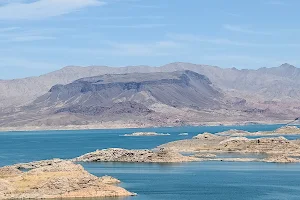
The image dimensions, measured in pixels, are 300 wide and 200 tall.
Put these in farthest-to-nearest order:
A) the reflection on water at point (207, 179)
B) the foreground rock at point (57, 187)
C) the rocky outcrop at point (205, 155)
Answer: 1. the rocky outcrop at point (205, 155)
2. the reflection on water at point (207, 179)
3. the foreground rock at point (57, 187)

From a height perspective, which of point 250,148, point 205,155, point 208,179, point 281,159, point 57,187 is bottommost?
point 205,155

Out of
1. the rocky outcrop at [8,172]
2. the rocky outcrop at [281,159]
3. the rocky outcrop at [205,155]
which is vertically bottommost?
the rocky outcrop at [205,155]

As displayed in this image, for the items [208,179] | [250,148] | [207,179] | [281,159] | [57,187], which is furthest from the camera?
[250,148]

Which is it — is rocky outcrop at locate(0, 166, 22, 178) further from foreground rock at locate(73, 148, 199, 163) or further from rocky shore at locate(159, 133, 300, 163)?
rocky shore at locate(159, 133, 300, 163)

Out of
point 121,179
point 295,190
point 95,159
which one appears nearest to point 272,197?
point 295,190

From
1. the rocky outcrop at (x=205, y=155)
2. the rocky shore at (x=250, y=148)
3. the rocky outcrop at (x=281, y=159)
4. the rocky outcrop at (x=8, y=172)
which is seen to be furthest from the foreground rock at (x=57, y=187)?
the rocky outcrop at (x=205, y=155)

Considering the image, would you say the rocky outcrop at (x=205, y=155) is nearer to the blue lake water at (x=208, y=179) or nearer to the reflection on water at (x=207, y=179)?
the reflection on water at (x=207, y=179)

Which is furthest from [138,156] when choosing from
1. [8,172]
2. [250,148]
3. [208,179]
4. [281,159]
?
[8,172]

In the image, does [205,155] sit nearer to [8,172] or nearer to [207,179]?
[207,179]
